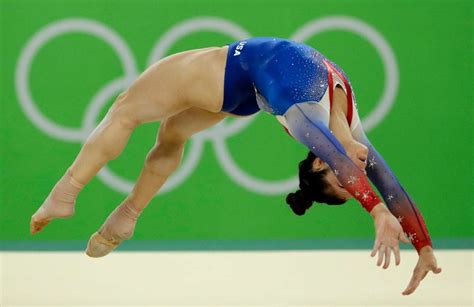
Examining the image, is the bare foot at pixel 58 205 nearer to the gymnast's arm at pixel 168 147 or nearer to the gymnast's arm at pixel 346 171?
the gymnast's arm at pixel 168 147

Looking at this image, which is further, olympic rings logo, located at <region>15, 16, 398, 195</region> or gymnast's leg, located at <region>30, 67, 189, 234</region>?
olympic rings logo, located at <region>15, 16, 398, 195</region>

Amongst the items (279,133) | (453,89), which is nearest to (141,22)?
(279,133)

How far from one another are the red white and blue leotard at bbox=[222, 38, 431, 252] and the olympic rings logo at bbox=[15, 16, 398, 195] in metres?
2.65

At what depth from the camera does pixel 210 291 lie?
508 centimetres

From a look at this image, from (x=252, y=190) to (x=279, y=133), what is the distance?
0.46 metres

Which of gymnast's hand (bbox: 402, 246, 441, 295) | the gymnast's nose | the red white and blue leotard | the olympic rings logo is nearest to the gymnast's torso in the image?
the red white and blue leotard

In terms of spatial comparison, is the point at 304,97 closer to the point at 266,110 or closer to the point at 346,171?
the point at 266,110

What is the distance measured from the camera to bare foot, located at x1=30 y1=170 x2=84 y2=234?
14.0 feet

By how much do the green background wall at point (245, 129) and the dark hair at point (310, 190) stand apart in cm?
272

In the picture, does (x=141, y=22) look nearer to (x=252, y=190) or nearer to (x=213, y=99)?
(x=252, y=190)

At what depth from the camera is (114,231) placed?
180 inches

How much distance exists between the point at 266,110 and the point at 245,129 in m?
2.87

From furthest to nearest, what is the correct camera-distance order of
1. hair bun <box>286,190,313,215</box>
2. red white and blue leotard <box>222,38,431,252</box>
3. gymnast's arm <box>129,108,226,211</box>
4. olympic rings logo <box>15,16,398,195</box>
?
olympic rings logo <box>15,16,398,195</box> → gymnast's arm <box>129,108,226,211</box> → hair bun <box>286,190,313,215</box> → red white and blue leotard <box>222,38,431,252</box>

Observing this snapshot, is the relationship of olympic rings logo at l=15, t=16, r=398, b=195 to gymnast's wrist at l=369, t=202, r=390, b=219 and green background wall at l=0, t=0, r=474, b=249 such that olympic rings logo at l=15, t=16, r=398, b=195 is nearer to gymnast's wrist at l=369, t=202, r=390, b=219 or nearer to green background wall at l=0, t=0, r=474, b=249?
green background wall at l=0, t=0, r=474, b=249
